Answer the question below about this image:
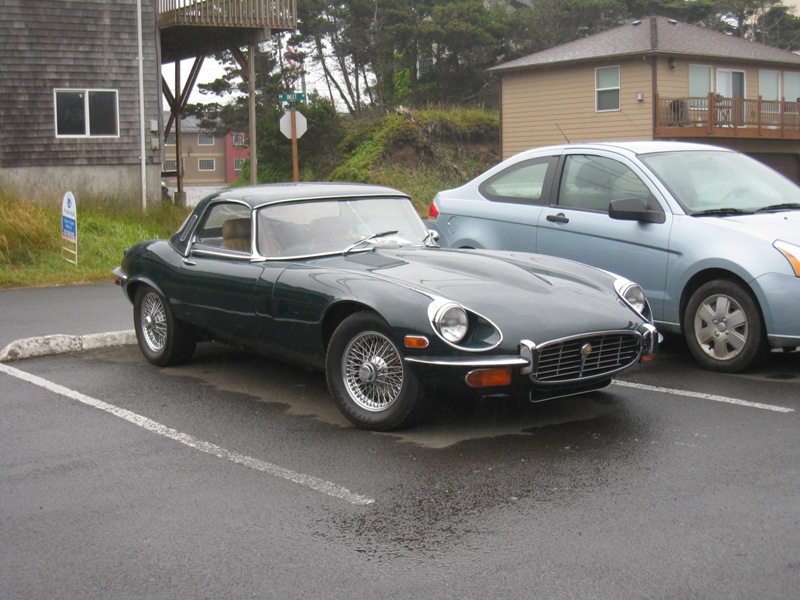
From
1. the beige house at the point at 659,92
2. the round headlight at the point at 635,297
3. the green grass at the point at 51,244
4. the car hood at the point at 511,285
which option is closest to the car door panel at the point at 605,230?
the car hood at the point at 511,285

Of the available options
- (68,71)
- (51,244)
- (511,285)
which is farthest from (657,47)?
(511,285)

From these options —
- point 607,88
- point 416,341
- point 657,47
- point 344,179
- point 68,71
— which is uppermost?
point 657,47

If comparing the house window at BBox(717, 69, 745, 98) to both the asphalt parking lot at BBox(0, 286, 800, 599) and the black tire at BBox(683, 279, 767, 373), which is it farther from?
the asphalt parking lot at BBox(0, 286, 800, 599)

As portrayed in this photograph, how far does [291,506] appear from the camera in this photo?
4531 millimetres

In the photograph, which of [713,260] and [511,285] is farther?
[713,260]

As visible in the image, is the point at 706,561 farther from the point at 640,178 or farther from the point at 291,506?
the point at 640,178

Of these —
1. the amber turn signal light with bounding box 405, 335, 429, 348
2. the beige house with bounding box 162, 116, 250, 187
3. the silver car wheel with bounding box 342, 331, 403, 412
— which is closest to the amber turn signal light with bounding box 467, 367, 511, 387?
the amber turn signal light with bounding box 405, 335, 429, 348

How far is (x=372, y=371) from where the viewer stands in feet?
18.6

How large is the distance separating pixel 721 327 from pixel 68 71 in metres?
19.1

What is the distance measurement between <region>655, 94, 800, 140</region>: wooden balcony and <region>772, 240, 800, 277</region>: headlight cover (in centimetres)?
2636

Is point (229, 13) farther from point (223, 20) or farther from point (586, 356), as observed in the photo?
point (586, 356)

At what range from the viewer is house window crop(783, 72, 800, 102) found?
3641cm

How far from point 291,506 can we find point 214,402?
7.27 ft

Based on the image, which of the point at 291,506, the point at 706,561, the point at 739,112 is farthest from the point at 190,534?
the point at 739,112
